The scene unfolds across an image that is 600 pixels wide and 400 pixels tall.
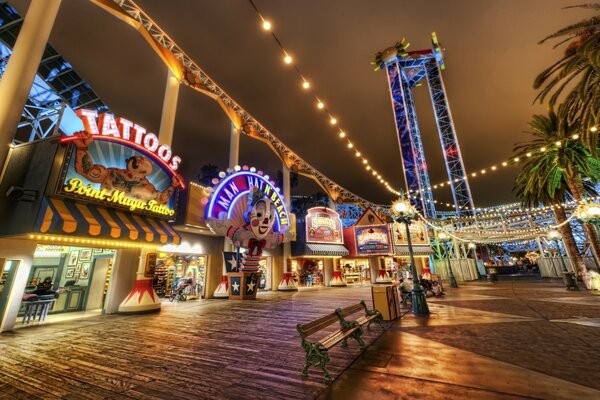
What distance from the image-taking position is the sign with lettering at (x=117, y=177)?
324 inches

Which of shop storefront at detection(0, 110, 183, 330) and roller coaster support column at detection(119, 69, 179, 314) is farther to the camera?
roller coaster support column at detection(119, 69, 179, 314)

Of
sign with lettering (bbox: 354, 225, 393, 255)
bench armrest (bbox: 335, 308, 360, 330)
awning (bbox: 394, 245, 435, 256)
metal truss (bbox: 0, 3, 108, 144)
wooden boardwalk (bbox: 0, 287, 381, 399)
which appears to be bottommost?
wooden boardwalk (bbox: 0, 287, 381, 399)

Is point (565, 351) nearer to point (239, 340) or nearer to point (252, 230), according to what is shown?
point (239, 340)

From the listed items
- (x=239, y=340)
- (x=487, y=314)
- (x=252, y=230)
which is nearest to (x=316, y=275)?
(x=252, y=230)

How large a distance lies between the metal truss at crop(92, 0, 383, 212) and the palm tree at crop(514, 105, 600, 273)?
57.2 ft

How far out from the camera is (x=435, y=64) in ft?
155

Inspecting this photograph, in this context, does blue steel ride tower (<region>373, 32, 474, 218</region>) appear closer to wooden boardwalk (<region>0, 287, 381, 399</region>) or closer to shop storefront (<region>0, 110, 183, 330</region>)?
shop storefront (<region>0, 110, 183, 330</region>)

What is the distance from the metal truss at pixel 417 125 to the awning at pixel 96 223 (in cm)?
3744

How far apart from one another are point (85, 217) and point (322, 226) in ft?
60.2

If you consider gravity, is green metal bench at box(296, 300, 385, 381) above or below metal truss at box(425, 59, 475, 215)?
below

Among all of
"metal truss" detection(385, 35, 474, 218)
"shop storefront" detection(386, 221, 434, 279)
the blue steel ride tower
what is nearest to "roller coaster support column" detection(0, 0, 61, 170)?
"shop storefront" detection(386, 221, 434, 279)

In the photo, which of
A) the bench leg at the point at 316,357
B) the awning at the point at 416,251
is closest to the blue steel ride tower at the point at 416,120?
the awning at the point at 416,251

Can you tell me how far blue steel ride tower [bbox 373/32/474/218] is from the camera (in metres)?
39.6

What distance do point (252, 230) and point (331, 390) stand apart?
35.4ft
